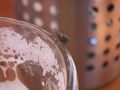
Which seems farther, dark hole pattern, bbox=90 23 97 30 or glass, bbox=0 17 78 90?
dark hole pattern, bbox=90 23 97 30

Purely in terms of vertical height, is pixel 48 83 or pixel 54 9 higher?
pixel 54 9

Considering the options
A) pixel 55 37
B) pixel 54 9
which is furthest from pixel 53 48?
pixel 54 9

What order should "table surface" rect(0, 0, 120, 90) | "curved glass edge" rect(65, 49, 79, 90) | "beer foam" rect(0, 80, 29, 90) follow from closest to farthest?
"curved glass edge" rect(65, 49, 79, 90) → "beer foam" rect(0, 80, 29, 90) → "table surface" rect(0, 0, 120, 90)

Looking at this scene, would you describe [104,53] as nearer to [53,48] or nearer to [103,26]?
[103,26]

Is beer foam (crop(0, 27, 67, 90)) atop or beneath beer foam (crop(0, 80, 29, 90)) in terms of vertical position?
atop

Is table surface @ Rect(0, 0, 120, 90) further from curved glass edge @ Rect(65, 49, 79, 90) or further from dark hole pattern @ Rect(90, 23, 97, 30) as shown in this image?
curved glass edge @ Rect(65, 49, 79, 90)

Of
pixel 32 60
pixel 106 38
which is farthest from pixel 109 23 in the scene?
pixel 32 60

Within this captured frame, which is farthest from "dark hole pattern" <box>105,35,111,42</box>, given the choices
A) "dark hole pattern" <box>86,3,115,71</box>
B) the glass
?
the glass

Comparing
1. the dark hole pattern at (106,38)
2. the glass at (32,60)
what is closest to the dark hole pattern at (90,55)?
the dark hole pattern at (106,38)
